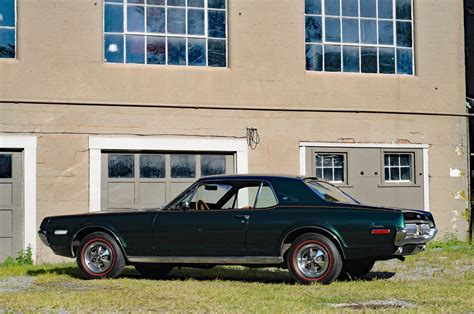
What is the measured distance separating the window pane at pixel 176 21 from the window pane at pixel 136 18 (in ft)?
1.59

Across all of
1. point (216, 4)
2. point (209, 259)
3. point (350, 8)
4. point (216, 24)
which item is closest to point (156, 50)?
Answer: point (216, 24)

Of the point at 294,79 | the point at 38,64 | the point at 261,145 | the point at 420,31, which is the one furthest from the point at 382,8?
the point at 38,64

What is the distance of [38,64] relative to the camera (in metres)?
15.4

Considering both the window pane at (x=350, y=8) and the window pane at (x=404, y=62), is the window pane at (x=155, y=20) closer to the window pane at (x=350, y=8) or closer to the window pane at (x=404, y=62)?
the window pane at (x=350, y=8)

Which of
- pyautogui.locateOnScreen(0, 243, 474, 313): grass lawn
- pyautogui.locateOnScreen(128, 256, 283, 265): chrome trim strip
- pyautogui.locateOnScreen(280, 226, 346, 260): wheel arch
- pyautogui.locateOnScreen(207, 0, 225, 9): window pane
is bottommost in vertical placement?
pyautogui.locateOnScreen(0, 243, 474, 313): grass lawn

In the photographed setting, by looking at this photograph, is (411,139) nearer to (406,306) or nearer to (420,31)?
(420,31)

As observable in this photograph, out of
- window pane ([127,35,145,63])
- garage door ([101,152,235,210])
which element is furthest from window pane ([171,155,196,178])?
window pane ([127,35,145,63])

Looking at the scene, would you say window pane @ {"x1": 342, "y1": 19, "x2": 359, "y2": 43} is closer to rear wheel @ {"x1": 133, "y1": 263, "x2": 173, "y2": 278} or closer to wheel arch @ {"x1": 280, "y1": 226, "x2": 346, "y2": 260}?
rear wheel @ {"x1": 133, "y1": 263, "x2": 173, "y2": 278}

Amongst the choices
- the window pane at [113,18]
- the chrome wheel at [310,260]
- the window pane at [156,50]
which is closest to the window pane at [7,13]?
the window pane at [113,18]

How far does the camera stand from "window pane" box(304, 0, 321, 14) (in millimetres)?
16828

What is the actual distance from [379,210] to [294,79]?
19.6 ft

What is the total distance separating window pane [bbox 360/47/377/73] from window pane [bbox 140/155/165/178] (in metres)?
4.21

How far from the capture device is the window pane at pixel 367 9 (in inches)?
677

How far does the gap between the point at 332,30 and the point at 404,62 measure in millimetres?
1582
